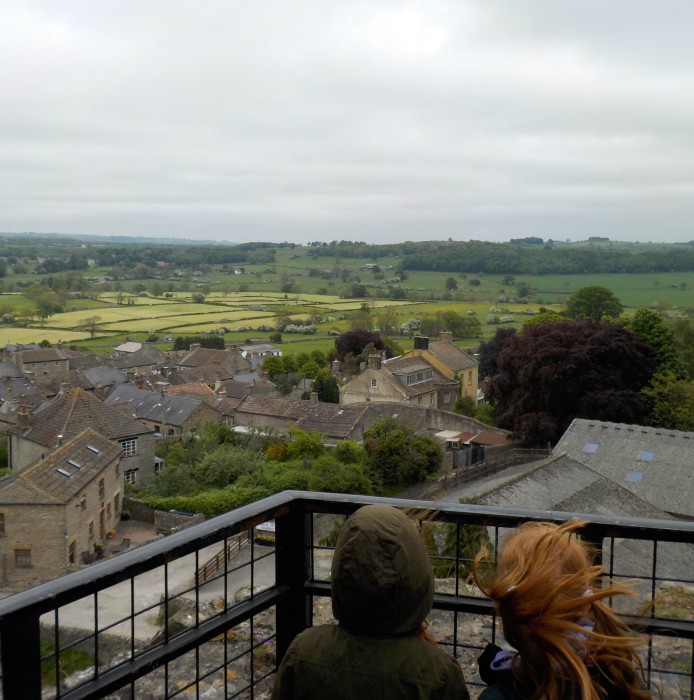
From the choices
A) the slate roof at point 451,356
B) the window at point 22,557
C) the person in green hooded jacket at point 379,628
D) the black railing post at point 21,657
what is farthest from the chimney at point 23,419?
the person in green hooded jacket at point 379,628

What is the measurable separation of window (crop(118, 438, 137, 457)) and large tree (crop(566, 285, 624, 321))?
38925 millimetres

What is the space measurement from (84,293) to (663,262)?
107m

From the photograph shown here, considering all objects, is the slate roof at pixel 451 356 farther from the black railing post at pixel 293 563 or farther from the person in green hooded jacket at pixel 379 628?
the person in green hooded jacket at pixel 379 628

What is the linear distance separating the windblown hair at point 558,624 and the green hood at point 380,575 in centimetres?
22

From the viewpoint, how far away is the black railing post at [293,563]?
133 inches

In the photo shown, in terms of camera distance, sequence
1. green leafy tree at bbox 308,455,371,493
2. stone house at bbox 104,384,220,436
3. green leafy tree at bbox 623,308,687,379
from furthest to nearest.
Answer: stone house at bbox 104,384,220,436, green leafy tree at bbox 623,308,687,379, green leafy tree at bbox 308,455,371,493

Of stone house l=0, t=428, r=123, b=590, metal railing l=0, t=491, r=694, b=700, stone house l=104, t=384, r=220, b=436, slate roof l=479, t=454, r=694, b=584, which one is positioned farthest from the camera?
stone house l=104, t=384, r=220, b=436

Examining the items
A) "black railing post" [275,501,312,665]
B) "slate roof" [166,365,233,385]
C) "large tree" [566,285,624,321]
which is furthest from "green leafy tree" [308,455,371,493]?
"large tree" [566,285,624,321]

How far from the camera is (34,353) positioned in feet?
210

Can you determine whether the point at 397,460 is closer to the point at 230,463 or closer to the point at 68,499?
the point at 230,463

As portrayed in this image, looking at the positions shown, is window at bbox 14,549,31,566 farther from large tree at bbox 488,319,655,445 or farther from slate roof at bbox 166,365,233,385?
slate roof at bbox 166,365,233,385

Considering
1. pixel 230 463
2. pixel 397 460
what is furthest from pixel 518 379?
pixel 230 463

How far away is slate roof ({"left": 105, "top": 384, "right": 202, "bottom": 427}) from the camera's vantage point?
39.8 metres

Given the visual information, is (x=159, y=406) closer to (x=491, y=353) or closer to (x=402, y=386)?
(x=402, y=386)
